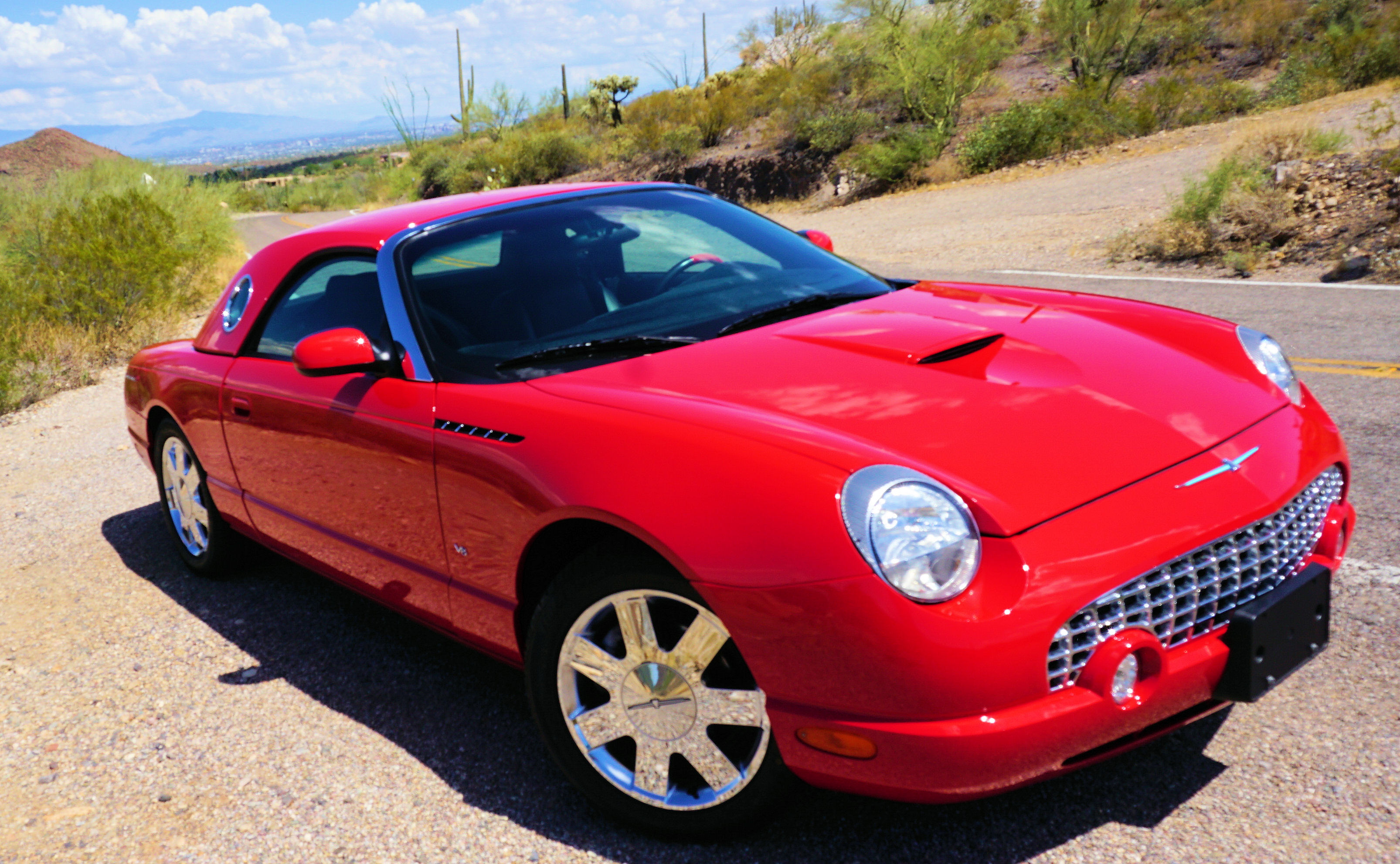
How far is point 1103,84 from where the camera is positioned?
72.9 ft

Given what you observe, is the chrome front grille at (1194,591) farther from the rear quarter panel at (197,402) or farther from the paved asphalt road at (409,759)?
the rear quarter panel at (197,402)

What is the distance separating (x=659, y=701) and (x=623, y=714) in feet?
0.37

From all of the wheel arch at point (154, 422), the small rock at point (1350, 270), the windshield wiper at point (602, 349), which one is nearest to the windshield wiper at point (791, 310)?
the windshield wiper at point (602, 349)

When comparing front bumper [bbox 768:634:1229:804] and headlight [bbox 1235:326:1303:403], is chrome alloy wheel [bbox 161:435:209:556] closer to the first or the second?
front bumper [bbox 768:634:1229:804]

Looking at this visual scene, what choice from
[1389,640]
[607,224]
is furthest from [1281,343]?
[607,224]

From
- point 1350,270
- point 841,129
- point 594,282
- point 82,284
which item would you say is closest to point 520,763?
point 594,282

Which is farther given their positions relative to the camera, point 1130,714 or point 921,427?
point 921,427

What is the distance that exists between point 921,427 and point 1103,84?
2257cm

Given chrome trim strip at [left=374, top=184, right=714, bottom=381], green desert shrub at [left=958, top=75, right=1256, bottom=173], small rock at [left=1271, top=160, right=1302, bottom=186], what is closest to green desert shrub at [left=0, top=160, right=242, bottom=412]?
chrome trim strip at [left=374, top=184, right=714, bottom=381]

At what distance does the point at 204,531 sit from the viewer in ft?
14.9

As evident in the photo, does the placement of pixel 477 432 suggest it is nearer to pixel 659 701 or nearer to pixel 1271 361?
pixel 659 701

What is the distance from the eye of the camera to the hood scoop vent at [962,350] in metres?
2.69

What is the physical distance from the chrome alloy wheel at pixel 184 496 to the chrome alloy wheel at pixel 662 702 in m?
2.61

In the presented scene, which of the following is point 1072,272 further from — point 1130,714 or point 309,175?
point 309,175
